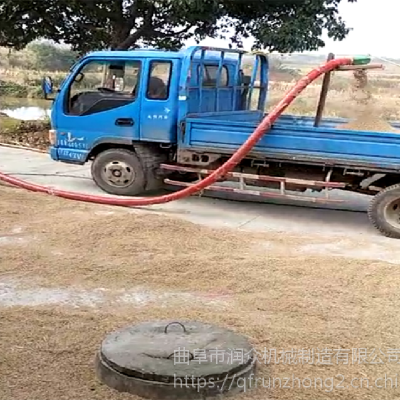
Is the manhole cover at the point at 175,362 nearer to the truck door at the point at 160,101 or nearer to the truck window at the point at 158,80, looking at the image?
the truck door at the point at 160,101

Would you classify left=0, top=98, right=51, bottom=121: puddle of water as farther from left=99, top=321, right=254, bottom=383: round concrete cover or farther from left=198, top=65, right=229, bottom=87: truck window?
left=99, top=321, right=254, bottom=383: round concrete cover

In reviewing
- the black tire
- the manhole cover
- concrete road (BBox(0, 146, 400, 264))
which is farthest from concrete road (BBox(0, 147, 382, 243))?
the manhole cover

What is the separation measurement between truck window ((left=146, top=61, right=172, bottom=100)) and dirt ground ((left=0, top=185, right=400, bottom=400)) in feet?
7.17

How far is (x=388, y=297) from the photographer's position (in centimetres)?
612

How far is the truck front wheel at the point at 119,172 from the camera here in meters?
10.6

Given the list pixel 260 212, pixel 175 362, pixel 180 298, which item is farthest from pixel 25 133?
pixel 175 362

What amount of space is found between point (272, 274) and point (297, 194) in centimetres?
324

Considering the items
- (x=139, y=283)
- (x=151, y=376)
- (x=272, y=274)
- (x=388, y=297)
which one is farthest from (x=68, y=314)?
(x=388, y=297)

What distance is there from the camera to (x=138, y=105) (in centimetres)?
1026

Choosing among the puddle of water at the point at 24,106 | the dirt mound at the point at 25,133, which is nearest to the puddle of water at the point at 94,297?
the dirt mound at the point at 25,133

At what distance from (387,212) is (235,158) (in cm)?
207

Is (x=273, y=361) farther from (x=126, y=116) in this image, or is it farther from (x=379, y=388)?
(x=126, y=116)

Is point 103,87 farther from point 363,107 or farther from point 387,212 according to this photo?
point 387,212

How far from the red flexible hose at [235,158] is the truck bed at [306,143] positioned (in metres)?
0.21
